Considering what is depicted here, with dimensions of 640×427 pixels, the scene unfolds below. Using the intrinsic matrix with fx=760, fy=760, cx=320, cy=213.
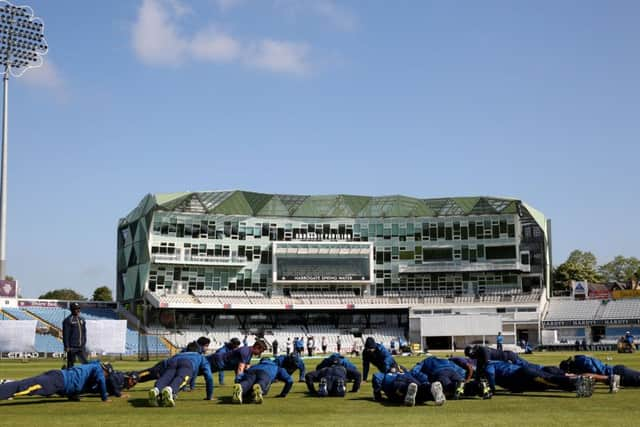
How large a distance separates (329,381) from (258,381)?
6.93 ft

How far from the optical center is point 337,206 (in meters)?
89.6

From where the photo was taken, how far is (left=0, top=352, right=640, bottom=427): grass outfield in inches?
488

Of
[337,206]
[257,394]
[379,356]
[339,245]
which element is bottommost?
[257,394]

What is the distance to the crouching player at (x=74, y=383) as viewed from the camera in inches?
563

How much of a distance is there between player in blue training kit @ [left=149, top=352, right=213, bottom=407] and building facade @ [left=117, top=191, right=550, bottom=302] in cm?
6710

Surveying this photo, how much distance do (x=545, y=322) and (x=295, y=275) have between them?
27450 millimetres

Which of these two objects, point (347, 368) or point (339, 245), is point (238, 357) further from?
point (339, 245)

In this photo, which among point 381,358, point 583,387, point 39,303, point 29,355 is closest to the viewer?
point 583,387

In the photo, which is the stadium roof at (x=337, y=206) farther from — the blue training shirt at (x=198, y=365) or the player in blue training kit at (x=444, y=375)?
the player in blue training kit at (x=444, y=375)

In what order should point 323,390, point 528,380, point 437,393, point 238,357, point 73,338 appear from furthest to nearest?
point 238,357, point 73,338, point 323,390, point 528,380, point 437,393

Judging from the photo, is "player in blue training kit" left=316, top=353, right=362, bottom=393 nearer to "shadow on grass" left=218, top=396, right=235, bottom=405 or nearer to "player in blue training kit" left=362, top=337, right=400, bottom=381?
"player in blue training kit" left=362, top=337, right=400, bottom=381

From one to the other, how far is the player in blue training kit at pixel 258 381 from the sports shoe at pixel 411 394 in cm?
302

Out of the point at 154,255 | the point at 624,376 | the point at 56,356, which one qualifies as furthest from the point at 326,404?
the point at 154,255

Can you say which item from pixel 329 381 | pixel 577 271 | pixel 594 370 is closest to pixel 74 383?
pixel 329 381
